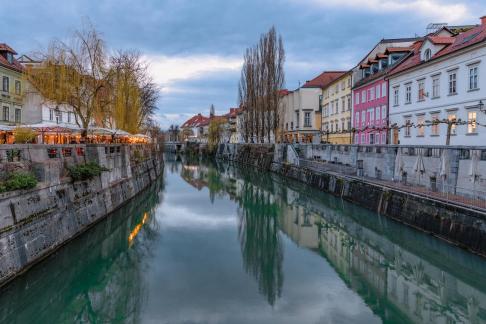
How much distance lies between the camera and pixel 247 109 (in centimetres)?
5275

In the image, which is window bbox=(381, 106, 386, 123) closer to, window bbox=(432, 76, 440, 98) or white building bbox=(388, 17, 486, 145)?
white building bbox=(388, 17, 486, 145)

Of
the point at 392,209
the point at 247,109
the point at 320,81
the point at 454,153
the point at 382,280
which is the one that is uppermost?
the point at 320,81

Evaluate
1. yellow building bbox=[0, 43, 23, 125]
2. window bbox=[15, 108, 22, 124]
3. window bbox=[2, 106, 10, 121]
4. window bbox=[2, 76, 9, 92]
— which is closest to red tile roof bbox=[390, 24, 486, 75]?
yellow building bbox=[0, 43, 23, 125]

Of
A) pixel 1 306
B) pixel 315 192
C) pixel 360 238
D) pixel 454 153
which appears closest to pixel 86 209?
pixel 1 306

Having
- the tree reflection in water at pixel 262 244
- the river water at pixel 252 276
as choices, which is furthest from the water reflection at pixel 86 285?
the tree reflection in water at pixel 262 244

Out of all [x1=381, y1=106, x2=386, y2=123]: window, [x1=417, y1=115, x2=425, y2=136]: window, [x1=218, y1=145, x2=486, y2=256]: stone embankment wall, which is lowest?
[x1=218, y1=145, x2=486, y2=256]: stone embankment wall

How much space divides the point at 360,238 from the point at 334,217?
4153 millimetres

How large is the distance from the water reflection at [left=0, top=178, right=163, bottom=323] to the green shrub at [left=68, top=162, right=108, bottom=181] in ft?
7.29

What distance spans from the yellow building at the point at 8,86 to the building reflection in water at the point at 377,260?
22.9 meters

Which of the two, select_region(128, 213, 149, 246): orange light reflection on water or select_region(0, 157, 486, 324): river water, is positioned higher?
select_region(128, 213, 149, 246): orange light reflection on water

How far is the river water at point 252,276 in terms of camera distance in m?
9.34

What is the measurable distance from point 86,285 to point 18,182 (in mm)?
3380

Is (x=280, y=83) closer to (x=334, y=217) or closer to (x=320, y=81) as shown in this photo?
(x=320, y=81)

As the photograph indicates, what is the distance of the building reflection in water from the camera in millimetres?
9945
